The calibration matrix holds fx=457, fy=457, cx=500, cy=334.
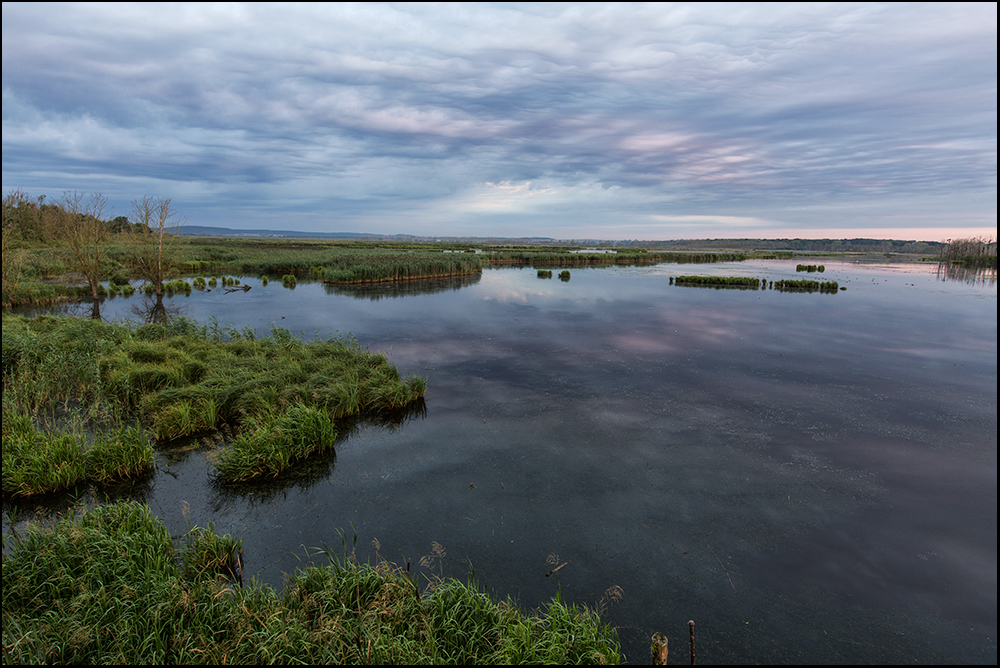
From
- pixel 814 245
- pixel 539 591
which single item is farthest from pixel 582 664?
pixel 814 245

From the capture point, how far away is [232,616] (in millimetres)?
4598

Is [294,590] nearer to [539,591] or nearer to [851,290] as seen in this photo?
[539,591]

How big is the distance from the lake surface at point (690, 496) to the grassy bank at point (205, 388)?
73 cm

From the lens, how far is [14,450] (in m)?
7.73

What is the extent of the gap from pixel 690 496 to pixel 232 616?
6.72 metres

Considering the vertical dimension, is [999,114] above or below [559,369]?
above

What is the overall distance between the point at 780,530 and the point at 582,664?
4285 mm

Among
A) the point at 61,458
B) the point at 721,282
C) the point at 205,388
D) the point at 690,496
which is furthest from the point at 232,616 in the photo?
the point at 721,282

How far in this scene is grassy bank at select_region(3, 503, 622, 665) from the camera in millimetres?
4273

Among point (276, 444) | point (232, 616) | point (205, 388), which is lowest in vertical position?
point (232, 616)

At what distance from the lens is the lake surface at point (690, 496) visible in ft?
18.0

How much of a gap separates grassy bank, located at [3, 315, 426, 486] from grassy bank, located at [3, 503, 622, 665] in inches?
108

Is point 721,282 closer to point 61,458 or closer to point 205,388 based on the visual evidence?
point 205,388

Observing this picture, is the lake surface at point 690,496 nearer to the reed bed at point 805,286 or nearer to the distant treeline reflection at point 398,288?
the distant treeline reflection at point 398,288
